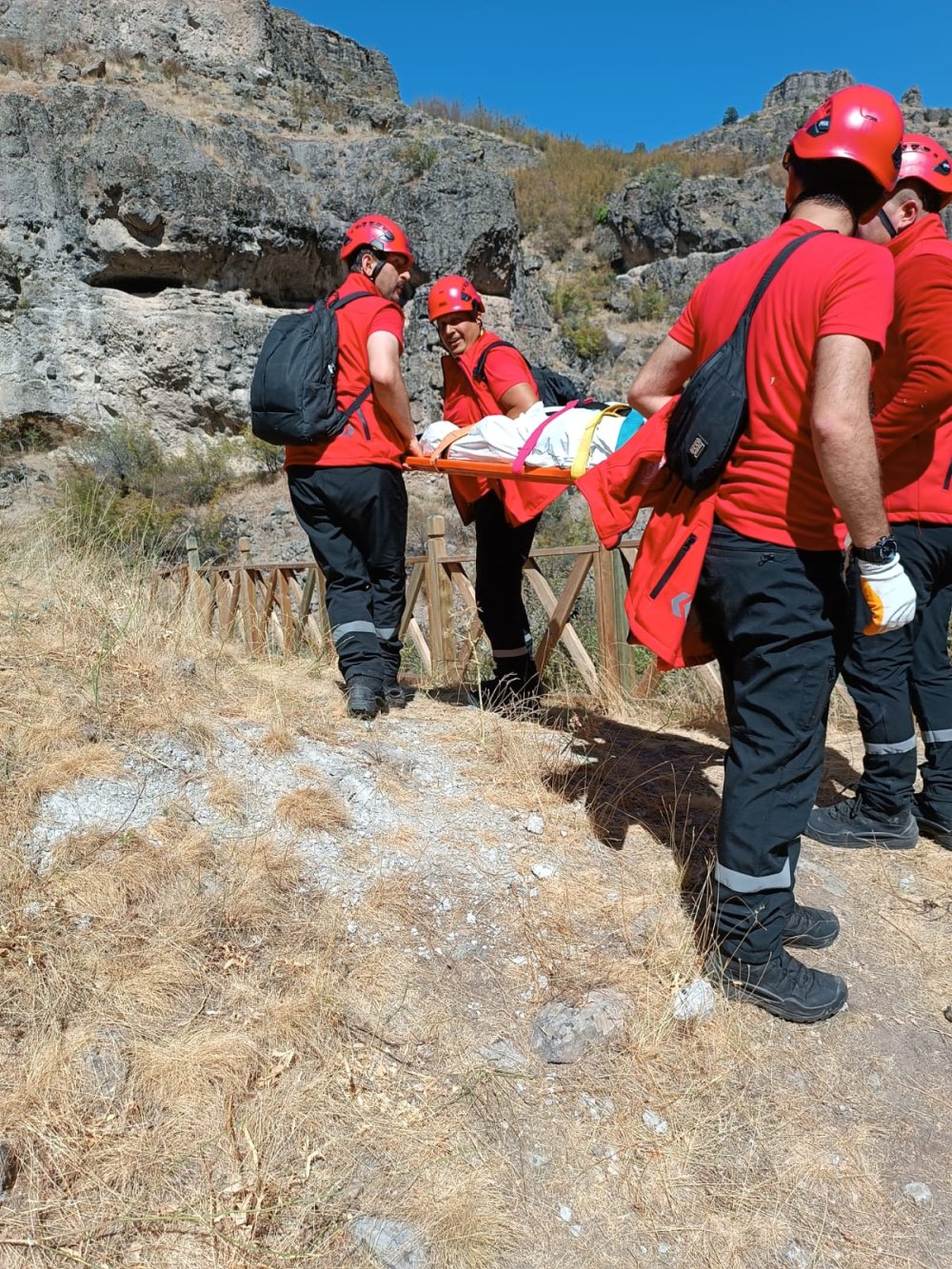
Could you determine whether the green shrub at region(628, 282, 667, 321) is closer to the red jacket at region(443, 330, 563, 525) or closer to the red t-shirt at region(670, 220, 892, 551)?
the red jacket at region(443, 330, 563, 525)

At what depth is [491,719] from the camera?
11.0 feet

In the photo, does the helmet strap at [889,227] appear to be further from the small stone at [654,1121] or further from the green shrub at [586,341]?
the green shrub at [586,341]

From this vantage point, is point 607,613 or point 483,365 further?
point 607,613

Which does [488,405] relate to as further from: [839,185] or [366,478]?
[839,185]

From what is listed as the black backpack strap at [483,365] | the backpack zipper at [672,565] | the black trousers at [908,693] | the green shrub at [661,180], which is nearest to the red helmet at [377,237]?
the black backpack strap at [483,365]

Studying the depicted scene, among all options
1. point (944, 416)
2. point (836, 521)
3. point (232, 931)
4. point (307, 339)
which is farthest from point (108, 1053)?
point (944, 416)

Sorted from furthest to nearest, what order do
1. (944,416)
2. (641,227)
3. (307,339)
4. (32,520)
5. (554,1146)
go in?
(641,227), (32,520), (307,339), (944,416), (554,1146)

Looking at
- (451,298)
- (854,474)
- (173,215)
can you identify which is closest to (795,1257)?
(854,474)

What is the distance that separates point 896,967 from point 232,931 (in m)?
1.66

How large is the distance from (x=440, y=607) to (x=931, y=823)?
377 cm

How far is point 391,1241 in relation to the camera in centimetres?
138

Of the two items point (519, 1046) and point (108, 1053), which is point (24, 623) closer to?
point (108, 1053)

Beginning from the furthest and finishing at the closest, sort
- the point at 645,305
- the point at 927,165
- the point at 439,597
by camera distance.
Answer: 1. the point at 645,305
2. the point at 439,597
3. the point at 927,165

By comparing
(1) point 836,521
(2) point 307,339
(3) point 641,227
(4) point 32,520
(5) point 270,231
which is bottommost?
A: (4) point 32,520
